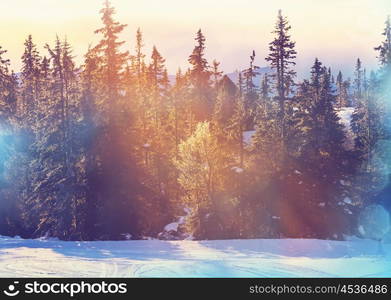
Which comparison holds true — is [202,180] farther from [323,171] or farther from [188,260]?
[188,260]

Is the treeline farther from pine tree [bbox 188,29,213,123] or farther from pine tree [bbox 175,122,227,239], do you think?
pine tree [bbox 188,29,213,123]

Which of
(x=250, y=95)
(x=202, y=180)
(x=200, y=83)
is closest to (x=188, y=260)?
(x=202, y=180)

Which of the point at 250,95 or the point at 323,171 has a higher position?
the point at 250,95

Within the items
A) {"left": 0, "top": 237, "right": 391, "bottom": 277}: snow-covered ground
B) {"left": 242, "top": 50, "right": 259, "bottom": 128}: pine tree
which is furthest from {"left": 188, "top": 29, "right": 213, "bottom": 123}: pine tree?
{"left": 0, "top": 237, "right": 391, "bottom": 277}: snow-covered ground

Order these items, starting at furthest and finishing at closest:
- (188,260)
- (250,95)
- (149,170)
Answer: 1. (250,95)
2. (149,170)
3. (188,260)

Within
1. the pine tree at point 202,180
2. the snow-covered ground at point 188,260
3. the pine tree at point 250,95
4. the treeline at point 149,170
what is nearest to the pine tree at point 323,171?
the treeline at point 149,170

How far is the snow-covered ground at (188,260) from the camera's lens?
16.8 m

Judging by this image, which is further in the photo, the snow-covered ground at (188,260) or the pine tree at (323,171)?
the pine tree at (323,171)

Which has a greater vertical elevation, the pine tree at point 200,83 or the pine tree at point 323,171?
the pine tree at point 200,83

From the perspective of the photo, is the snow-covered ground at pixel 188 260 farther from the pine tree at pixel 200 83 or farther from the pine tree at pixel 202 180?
the pine tree at pixel 200 83

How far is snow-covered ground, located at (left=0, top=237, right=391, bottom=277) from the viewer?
55.1 feet

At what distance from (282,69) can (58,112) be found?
60.4ft

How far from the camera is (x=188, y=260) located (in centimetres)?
2019

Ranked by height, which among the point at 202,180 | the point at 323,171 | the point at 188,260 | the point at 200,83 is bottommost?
the point at 188,260
